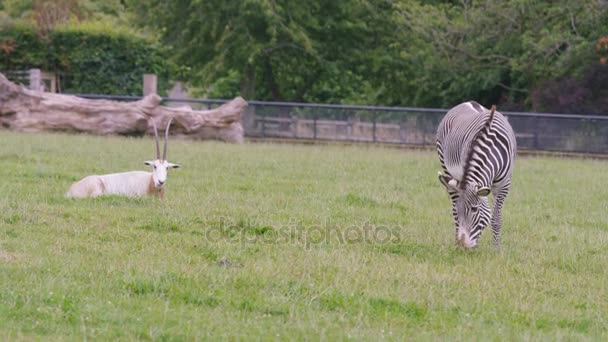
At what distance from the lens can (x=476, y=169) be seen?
1016 cm

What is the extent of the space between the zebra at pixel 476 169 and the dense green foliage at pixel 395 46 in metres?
20.1

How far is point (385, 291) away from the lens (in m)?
7.85

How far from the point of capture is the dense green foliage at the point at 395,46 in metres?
32.6

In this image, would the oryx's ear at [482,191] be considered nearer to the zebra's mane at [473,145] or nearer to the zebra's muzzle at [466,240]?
the zebra's mane at [473,145]

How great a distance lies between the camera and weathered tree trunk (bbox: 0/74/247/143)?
2577 centimetres

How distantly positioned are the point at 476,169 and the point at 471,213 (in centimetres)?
63

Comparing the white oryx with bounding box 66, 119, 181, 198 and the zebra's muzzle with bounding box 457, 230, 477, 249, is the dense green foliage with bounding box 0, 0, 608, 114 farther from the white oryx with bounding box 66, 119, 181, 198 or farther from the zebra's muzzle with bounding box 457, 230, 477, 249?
the zebra's muzzle with bounding box 457, 230, 477, 249

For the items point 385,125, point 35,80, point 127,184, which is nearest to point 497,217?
point 127,184

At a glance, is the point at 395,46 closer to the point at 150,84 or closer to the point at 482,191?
the point at 150,84

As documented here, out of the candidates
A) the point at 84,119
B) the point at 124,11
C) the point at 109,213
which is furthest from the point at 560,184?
the point at 124,11

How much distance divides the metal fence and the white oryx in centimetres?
1681

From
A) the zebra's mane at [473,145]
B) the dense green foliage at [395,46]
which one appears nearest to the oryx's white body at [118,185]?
the zebra's mane at [473,145]

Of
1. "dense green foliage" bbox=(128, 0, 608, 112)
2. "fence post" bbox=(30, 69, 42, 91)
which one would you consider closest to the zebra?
"dense green foliage" bbox=(128, 0, 608, 112)

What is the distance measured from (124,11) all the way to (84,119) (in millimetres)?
30245
